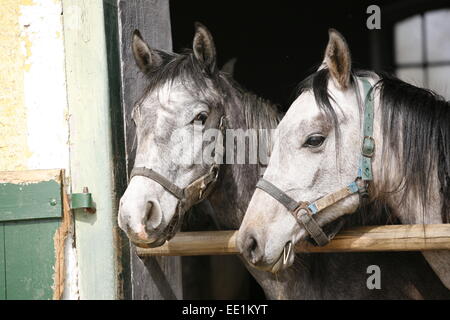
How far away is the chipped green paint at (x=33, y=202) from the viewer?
2.79m

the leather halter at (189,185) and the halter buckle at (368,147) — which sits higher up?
the halter buckle at (368,147)

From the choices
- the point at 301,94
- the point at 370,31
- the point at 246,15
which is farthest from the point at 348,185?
the point at 370,31

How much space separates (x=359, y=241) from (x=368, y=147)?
1.25 feet

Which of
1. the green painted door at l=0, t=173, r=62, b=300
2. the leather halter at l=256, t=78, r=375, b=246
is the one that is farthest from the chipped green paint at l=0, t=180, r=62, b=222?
the leather halter at l=256, t=78, r=375, b=246

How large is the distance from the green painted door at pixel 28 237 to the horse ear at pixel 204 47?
0.85 m

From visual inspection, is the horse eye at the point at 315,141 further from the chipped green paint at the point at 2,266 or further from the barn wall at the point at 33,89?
the chipped green paint at the point at 2,266

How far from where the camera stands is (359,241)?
8.13 feet

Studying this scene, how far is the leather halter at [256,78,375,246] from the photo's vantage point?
2.36 metres

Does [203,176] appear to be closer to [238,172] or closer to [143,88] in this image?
[238,172]

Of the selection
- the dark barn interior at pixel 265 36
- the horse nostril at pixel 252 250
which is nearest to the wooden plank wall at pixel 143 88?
the horse nostril at pixel 252 250

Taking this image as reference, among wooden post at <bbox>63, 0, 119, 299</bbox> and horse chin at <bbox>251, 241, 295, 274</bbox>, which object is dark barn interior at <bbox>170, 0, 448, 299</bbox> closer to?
wooden post at <bbox>63, 0, 119, 299</bbox>

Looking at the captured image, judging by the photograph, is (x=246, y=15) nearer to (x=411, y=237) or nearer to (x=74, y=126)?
(x=74, y=126)

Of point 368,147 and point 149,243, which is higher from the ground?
point 368,147

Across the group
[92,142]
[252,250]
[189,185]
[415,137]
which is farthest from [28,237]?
[415,137]
